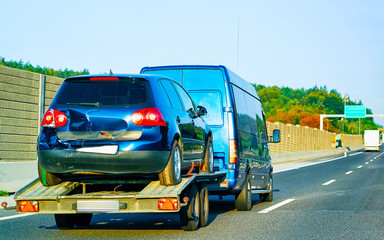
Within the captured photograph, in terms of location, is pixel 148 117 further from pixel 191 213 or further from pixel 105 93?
pixel 191 213

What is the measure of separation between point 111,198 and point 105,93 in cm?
133

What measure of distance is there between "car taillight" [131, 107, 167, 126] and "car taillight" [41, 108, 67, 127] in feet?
2.81

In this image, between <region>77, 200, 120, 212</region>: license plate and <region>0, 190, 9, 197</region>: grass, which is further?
<region>0, 190, 9, 197</region>: grass

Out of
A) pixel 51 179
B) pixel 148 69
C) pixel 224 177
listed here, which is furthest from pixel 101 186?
pixel 148 69

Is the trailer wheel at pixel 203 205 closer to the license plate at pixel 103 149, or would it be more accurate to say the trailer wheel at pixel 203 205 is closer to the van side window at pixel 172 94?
the van side window at pixel 172 94

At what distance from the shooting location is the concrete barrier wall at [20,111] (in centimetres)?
Result: 1350

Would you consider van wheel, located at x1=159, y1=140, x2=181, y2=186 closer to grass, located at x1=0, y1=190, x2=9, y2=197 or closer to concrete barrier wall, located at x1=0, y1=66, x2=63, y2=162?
grass, located at x1=0, y1=190, x2=9, y2=197

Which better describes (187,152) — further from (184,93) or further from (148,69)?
(148,69)

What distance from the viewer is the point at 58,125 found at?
24.0ft

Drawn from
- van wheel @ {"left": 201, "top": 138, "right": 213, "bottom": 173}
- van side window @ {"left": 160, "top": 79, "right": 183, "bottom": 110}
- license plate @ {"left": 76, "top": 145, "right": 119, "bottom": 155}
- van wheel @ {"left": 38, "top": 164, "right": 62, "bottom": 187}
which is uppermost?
van side window @ {"left": 160, "top": 79, "right": 183, "bottom": 110}

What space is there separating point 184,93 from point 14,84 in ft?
20.2

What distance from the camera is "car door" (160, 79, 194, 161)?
809 cm

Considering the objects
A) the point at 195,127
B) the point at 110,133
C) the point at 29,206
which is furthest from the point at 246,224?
the point at 29,206

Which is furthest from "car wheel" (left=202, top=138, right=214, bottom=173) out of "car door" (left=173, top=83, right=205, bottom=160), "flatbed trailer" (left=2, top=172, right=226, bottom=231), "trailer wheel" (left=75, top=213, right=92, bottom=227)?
"trailer wheel" (left=75, top=213, right=92, bottom=227)
